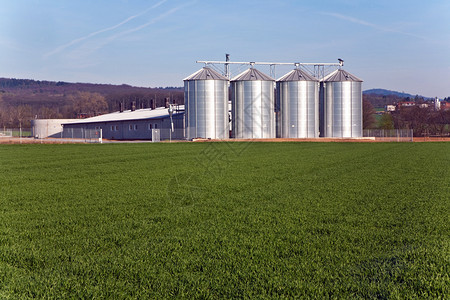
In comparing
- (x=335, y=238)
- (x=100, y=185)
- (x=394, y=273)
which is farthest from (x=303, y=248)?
(x=100, y=185)

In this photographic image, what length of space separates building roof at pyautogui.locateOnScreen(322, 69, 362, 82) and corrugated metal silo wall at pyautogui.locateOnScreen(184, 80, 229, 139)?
48.3 ft

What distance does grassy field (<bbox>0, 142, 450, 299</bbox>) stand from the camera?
16.9ft

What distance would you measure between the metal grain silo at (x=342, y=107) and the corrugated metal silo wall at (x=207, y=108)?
13.9m

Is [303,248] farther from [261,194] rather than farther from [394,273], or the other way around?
[261,194]

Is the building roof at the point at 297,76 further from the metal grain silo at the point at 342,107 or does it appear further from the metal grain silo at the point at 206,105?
the metal grain silo at the point at 206,105

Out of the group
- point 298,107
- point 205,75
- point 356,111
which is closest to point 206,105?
point 205,75

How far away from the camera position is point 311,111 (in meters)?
57.2

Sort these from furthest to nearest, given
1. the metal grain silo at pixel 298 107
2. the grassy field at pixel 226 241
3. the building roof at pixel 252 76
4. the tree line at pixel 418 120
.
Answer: the tree line at pixel 418 120, the metal grain silo at pixel 298 107, the building roof at pixel 252 76, the grassy field at pixel 226 241

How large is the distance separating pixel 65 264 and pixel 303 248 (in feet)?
11.1

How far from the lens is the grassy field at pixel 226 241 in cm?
Result: 515

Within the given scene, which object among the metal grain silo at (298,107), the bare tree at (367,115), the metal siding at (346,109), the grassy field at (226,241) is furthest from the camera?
the bare tree at (367,115)

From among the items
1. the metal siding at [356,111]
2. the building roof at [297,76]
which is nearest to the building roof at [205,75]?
the building roof at [297,76]

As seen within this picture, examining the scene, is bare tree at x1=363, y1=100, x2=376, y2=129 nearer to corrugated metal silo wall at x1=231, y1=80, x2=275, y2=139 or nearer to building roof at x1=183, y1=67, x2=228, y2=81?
corrugated metal silo wall at x1=231, y1=80, x2=275, y2=139

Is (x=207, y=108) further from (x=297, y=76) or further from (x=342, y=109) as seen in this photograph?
(x=342, y=109)
